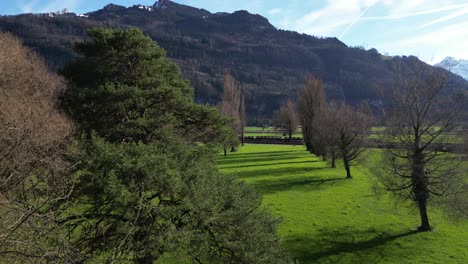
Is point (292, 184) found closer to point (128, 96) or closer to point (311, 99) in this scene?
point (311, 99)

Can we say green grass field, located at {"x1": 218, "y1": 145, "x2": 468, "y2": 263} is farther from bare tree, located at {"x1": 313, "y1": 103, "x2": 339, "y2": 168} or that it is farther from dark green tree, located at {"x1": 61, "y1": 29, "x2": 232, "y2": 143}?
bare tree, located at {"x1": 313, "y1": 103, "x2": 339, "y2": 168}

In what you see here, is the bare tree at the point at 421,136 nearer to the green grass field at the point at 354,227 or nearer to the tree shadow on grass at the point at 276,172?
the green grass field at the point at 354,227

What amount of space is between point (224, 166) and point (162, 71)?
29467mm

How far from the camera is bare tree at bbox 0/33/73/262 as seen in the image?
6895 millimetres

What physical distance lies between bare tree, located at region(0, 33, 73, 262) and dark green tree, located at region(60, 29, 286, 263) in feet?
3.83

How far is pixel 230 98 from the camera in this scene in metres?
67.8

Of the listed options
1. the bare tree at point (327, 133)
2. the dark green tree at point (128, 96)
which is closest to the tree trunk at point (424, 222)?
the dark green tree at point (128, 96)

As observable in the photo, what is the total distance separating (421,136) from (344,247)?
7.31 m

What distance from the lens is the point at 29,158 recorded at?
14.6m

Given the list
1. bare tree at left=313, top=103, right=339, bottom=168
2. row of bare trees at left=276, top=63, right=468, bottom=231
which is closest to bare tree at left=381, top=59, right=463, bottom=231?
row of bare trees at left=276, top=63, right=468, bottom=231

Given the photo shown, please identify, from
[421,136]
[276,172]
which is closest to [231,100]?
[276,172]

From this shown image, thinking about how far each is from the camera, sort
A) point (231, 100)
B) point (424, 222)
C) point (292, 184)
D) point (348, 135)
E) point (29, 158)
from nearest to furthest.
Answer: point (29, 158) → point (424, 222) → point (292, 184) → point (348, 135) → point (231, 100)

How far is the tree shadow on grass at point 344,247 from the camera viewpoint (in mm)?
15875

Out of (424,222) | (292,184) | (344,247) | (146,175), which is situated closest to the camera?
(146,175)
